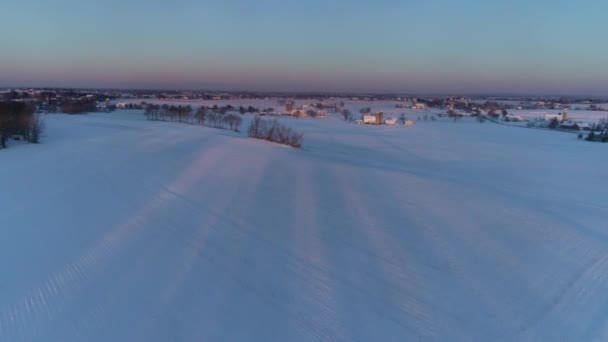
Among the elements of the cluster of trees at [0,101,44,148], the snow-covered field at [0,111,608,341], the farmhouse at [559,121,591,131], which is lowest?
the farmhouse at [559,121,591,131]

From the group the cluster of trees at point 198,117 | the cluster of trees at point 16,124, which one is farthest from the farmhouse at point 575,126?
the cluster of trees at point 16,124

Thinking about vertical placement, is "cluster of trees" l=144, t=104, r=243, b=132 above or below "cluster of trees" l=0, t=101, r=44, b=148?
below

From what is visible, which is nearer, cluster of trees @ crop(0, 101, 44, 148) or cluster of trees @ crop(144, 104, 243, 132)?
cluster of trees @ crop(0, 101, 44, 148)

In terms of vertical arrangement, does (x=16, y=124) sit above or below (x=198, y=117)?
above

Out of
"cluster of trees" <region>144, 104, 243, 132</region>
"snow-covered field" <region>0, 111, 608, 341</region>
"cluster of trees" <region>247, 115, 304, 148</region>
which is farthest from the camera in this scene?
"cluster of trees" <region>144, 104, 243, 132</region>

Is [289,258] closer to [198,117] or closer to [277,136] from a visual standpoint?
[277,136]

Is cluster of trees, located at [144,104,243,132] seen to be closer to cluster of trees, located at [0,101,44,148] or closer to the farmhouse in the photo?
cluster of trees, located at [0,101,44,148]

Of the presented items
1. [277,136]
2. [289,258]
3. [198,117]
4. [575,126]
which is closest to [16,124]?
[277,136]

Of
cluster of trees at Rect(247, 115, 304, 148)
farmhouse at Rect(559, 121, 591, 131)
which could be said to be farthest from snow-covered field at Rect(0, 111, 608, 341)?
farmhouse at Rect(559, 121, 591, 131)
